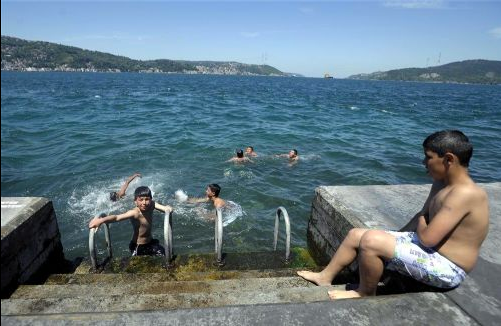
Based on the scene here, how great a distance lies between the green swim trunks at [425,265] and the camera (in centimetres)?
311

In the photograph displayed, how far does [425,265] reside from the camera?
3135mm

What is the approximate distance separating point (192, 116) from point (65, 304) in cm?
2608

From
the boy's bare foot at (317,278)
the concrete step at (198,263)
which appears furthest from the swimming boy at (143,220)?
the boy's bare foot at (317,278)

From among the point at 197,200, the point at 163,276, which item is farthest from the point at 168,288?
the point at 197,200

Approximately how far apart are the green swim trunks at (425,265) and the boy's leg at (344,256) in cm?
39

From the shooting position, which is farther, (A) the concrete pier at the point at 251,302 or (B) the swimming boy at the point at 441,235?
(B) the swimming boy at the point at 441,235

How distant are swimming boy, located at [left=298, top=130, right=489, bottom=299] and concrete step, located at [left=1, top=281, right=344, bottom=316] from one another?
0.54 m

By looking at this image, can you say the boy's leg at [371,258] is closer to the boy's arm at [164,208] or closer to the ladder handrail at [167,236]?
the ladder handrail at [167,236]

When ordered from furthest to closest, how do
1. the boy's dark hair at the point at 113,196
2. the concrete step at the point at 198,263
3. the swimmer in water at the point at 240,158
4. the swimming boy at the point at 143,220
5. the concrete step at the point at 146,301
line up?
the swimmer in water at the point at 240,158, the boy's dark hair at the point at 113,196, the swimming boy at the point at 143,220, the concrete step at the point at 198,263, the concrete step at the point at 146,301

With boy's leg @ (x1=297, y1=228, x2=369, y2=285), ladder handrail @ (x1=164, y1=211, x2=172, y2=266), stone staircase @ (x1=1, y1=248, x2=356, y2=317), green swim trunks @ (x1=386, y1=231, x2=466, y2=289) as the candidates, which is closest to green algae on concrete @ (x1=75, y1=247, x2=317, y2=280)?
stone staircase @ (x1=1, y1=248, x2=356, y2=317)

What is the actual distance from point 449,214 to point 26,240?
4.59 meters

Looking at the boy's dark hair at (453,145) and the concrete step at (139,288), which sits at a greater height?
the boy's dark hair at (453,145)

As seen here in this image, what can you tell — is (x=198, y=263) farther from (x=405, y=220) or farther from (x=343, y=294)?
(x=405, y=220)

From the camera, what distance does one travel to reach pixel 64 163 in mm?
14000
